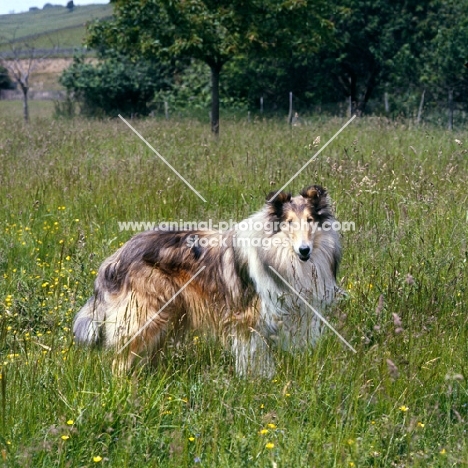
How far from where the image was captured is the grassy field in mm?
3092

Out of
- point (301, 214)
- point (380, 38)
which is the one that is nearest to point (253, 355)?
point (301, 214)

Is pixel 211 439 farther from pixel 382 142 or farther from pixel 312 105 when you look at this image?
pixel 312 105

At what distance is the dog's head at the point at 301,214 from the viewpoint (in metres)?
4.25

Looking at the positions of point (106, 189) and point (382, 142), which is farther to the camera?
point (382, 142)

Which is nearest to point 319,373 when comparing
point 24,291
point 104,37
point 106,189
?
point 24,291

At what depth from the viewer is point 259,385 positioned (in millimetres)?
3605

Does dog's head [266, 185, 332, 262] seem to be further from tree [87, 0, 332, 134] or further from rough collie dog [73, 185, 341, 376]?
tree [87, 0, 332, 134]

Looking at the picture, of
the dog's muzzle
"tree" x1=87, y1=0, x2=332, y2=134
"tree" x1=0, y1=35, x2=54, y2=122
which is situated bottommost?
the dog's muzzle

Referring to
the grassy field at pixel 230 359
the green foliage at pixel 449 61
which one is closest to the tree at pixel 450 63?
the green foliage at pixel 449 61

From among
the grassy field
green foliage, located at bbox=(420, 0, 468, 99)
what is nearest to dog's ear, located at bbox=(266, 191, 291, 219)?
the grassy field

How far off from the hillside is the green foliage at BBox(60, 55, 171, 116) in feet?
6.97

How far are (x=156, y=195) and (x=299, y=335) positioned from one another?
12.1 ft

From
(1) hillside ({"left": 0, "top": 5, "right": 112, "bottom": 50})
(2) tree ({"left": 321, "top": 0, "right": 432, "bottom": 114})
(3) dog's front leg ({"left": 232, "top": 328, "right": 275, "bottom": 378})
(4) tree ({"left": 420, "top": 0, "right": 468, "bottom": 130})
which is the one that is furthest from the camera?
(1) hillside ({"left": 0, "top": 5, "right": 112, "bottom": 50})

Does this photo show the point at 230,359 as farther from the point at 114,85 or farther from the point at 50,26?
the point at 50,26
